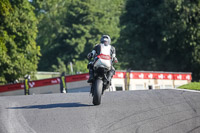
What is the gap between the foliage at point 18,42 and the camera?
1473 inches

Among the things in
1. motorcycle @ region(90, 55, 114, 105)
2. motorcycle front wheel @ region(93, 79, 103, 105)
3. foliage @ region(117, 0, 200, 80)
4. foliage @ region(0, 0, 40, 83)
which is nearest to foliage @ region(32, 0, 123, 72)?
foliage @ region(117, 0, 200, 80)

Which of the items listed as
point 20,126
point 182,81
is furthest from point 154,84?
point 20,126

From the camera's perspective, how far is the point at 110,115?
34.5 ft

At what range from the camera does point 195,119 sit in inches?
378

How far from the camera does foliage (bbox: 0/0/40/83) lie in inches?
1473

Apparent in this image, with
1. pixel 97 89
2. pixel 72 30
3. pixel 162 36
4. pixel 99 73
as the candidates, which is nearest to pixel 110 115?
pixel 97 89

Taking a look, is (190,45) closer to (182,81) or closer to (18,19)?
(182,81)

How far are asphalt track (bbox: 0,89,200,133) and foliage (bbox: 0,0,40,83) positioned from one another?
79.3 ft

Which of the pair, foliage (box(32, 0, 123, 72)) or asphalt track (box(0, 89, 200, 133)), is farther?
foliage (box(32, 0, 123, 72))

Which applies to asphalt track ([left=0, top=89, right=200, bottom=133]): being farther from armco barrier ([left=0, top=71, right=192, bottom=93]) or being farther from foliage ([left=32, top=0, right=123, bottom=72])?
foliage ([left=32, top=0, right=123, bottom=72])

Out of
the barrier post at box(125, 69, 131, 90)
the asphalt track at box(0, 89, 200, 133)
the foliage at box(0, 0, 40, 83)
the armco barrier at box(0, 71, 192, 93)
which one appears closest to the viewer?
the asphalt track at box(0, 89, 200, 133)

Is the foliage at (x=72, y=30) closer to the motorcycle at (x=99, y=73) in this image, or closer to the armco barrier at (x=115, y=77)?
the armco barrier at (x=115, y=77)

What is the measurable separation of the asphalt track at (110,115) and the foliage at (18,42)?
2416 centimetres

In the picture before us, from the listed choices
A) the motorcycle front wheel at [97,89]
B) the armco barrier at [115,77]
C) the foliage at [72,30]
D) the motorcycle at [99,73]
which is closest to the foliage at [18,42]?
the armco barrier at [115,77]
